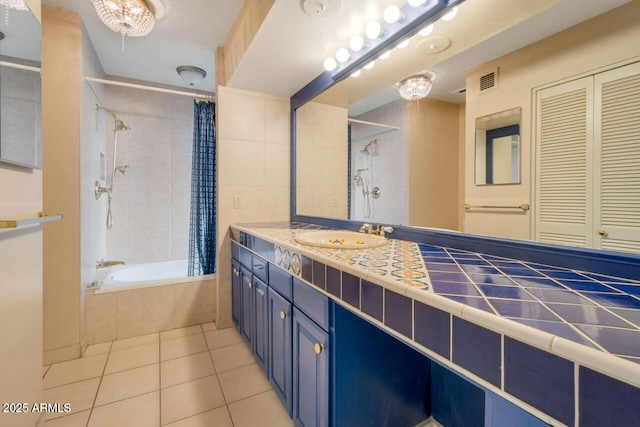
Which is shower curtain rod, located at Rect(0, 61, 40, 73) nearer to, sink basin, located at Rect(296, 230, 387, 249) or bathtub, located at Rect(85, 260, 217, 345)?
sink basin, located at Rect(296, 230, 387, 249)

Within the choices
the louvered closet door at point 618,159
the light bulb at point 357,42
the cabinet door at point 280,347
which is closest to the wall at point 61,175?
the cabinet door at point 280,347

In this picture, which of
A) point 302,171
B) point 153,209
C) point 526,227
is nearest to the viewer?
point 526,227

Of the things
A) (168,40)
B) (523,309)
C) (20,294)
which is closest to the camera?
(523,309)

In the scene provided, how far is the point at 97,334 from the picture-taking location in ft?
6.81

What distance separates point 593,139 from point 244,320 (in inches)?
80.6

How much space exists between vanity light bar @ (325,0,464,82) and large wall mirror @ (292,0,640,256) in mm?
57

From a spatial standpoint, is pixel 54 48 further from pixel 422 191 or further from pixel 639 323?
pixel 639 323

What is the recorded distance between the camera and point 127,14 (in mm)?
1624

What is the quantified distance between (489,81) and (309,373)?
133 cm

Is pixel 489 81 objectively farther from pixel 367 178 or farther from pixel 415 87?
pixel 367 178

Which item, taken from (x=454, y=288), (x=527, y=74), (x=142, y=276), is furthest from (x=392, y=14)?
(x=142, y=276)

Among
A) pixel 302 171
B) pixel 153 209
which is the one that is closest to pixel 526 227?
pixel 302 171

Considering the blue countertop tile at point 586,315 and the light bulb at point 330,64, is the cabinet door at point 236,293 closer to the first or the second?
the light bulb at point 330,64

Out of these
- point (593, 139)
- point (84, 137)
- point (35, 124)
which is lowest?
point (593, 139)
